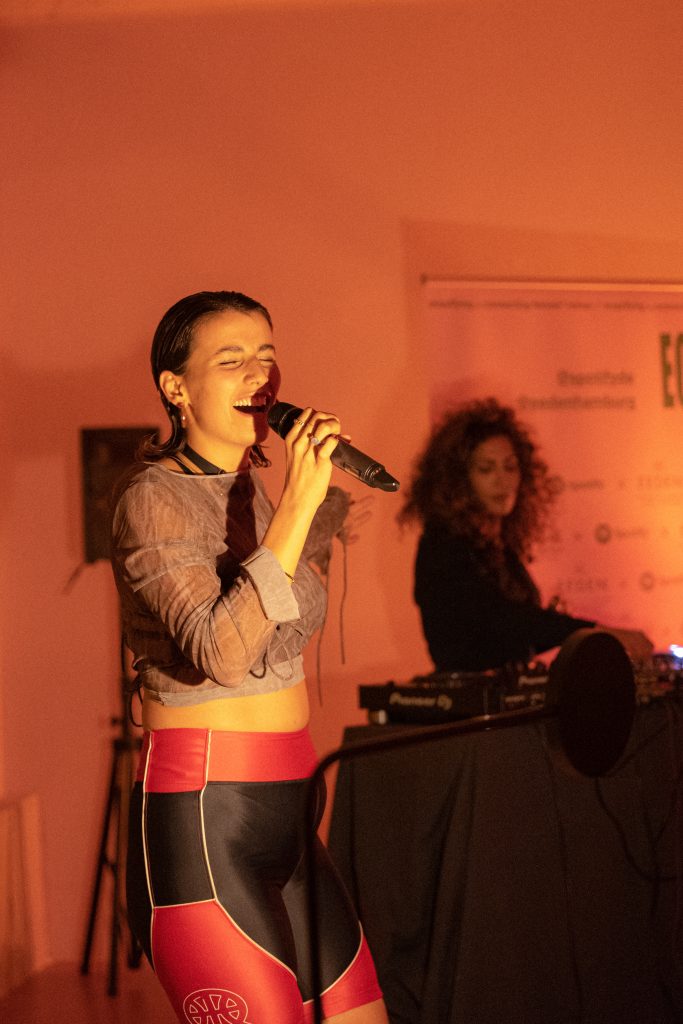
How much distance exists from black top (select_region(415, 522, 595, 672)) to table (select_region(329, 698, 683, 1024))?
427 mm

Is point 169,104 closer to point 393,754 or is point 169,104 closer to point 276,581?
point 393,754

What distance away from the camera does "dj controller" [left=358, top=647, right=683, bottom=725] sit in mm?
2631

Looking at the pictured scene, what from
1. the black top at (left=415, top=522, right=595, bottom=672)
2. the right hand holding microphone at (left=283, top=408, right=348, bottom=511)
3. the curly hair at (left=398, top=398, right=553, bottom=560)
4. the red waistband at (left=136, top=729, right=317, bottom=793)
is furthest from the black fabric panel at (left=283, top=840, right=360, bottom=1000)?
the curly hair at (left=398, top=398, right=553, bottom=560)

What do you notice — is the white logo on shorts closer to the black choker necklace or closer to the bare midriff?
the bare midriff

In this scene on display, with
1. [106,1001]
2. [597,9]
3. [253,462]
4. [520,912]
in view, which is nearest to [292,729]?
[253,462]

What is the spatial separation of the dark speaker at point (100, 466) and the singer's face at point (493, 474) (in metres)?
1.26

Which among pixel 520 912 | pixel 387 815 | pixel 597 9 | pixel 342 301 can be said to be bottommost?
pixel 520 912

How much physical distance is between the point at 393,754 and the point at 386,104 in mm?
2724

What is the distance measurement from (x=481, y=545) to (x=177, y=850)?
6.57 ft

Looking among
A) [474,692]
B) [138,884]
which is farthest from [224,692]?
[474,692]

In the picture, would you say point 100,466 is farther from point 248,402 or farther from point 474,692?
point 248,402

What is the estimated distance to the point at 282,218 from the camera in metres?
4.30

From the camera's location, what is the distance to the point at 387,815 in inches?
109

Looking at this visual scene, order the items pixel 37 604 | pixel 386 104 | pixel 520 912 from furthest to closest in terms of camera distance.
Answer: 1. pixel 386 104
2. pixel 37 604
3. pixel 520 912
